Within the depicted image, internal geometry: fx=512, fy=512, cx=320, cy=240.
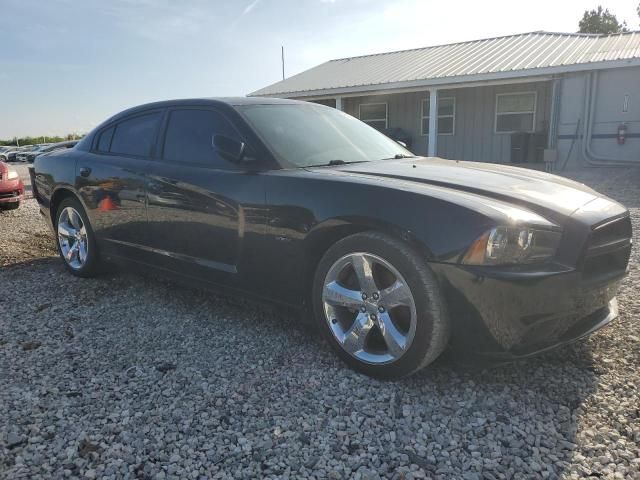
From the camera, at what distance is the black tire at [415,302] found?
2.44 m

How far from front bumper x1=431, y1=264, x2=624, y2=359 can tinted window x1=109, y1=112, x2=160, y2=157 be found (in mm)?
2641

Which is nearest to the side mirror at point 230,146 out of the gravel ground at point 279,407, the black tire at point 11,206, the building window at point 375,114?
the gravel ground at point 279,407

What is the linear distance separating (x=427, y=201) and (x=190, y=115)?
207cm

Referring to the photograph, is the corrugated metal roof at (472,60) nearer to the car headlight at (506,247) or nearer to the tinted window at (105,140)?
the tinted window at (105,140)

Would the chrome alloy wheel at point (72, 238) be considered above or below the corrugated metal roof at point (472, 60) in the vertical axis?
below

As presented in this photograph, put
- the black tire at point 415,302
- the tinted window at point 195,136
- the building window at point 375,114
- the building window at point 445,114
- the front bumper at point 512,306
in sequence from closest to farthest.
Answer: the front bumper at point 512,306 → the black tire at point 415,302 → the tinted window at point 195,136 → the building window at point 445,114 → the building window at point 375,114

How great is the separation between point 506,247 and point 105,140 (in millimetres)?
3585

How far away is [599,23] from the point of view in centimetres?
4491

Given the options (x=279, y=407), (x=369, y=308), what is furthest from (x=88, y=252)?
(x=369, y=308)

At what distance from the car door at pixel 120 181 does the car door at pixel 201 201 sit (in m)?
0.15

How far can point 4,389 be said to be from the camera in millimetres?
2686

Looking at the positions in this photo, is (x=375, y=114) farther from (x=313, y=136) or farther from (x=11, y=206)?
(x=313, y=136)

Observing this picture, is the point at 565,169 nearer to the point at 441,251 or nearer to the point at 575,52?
the point at 575,52

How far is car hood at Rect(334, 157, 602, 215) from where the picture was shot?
2.62m
